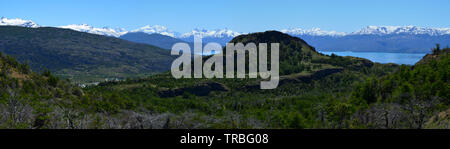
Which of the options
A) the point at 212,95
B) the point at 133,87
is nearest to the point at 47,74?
the point at 133,87

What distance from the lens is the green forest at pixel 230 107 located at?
47591mm

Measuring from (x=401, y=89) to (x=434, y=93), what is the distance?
39.1 ft

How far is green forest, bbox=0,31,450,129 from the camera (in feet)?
156

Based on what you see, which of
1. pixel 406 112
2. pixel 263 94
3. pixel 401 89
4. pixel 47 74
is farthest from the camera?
pixel 263 94

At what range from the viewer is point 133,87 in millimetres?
164875

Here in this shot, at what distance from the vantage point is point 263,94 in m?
176

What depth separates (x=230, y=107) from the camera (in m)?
118

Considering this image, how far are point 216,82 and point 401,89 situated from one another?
109 metres
